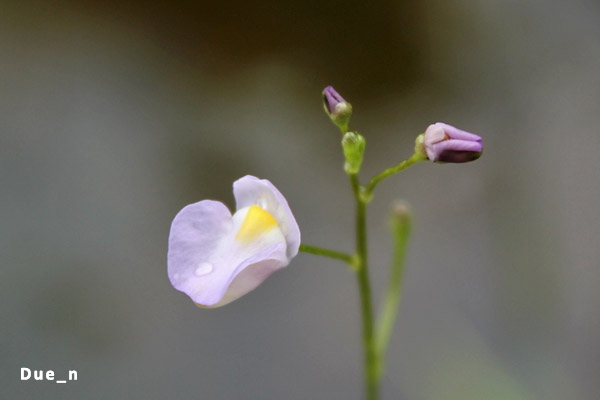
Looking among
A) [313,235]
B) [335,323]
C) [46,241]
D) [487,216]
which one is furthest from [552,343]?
[46,241]

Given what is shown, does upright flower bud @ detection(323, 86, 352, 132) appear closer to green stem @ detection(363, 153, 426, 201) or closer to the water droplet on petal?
green stem @ detection(363, 153, 426, 201)

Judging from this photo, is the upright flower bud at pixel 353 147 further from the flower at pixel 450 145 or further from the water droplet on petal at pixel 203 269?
the water droplet on petal at pixel 203 269

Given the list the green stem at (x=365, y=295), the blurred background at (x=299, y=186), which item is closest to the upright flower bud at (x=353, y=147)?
the green stem at (x=365, y=295)

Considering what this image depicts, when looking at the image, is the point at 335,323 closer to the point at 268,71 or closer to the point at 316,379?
the point at 316,379

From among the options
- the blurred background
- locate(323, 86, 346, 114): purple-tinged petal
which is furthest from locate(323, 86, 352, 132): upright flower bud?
the blurred background

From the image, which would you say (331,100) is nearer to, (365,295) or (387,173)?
(387,173)

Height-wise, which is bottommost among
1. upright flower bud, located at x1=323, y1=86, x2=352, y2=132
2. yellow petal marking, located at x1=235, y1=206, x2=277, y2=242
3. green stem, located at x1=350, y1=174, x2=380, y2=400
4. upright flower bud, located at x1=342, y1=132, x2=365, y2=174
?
green stem, located at x1=350, y1=174, x2=380, y2=400
